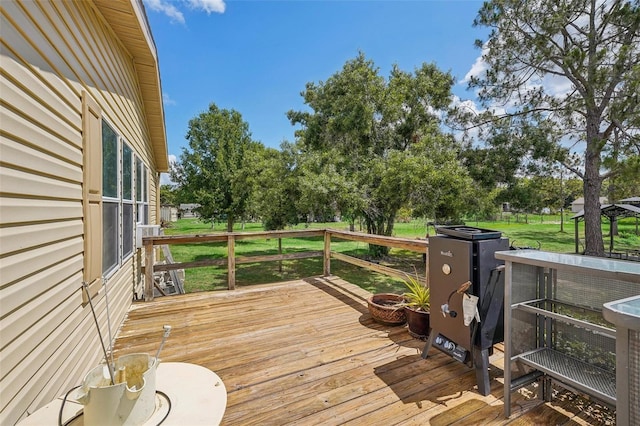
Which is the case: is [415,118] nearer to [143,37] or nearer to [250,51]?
[250,51]

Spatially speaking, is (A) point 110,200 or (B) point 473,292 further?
(A) point 110,200

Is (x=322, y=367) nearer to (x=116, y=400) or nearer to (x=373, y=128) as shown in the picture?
(x=116, y=400)

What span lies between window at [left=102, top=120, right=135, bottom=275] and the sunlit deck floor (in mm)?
863

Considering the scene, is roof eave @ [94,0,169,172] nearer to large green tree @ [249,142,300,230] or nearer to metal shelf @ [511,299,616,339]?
large green tree @ [249,142,300,230]

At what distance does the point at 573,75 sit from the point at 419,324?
9.77m

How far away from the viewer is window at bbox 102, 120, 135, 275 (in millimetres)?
2990

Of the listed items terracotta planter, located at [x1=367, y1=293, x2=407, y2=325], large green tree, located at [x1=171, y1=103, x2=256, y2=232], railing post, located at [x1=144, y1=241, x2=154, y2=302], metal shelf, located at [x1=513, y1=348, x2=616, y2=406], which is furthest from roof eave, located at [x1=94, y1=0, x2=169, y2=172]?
large green tree, located at [x1=171, y1=103, x2=256, y2=232]

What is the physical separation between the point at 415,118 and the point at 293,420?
9.79m

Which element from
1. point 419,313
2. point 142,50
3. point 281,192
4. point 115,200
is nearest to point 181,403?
point 419,313

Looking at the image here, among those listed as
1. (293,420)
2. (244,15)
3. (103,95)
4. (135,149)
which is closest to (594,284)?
(293,420)

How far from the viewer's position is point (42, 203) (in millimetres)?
1666

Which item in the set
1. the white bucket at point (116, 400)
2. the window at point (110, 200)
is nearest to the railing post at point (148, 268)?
the window at point (110, 200)

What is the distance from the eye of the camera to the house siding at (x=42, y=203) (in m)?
1.34

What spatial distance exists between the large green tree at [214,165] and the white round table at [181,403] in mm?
14159
